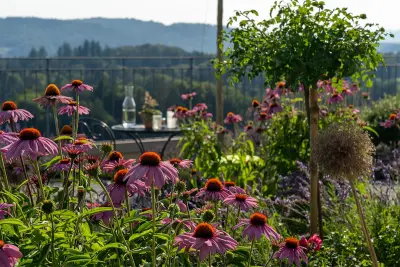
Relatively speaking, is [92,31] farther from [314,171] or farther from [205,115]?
[314,171]

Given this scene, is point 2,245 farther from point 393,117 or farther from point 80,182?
point 393,117

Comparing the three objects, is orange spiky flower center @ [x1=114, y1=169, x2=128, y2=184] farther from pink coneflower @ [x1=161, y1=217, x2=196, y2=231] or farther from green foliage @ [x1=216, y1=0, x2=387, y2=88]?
green foliage @ [x1=216, y1=0, x2=387, y2=88]

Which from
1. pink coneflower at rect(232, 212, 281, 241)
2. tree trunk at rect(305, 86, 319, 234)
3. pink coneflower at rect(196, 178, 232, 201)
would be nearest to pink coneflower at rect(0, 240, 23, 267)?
pink coneflower at rect(232, 212, 281, 241)

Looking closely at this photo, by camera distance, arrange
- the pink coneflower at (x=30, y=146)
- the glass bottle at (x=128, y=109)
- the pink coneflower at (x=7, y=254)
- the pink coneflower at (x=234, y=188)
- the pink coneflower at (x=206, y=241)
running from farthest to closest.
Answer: the glass bottle at (x=128, y=109) < the pink coneflower at (x=234, y=188) < the pink coneflower at (x=30, y=146) < the pink coneflower at (x=206, y=241) < the pink coneflower at (x=7, y=254)

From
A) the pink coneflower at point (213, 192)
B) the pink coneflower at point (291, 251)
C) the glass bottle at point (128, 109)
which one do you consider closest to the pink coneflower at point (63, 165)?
the pink coneflower at point (213, 192)

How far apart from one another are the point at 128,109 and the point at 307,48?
159 inches

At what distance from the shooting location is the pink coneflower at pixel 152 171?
205 cm

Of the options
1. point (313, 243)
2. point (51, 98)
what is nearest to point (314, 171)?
point (313, 243)

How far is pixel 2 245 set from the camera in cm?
188

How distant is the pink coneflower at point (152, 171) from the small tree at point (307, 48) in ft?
5.51

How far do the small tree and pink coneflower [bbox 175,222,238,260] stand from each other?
168 cm

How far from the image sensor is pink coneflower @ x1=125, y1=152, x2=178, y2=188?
2.05 m

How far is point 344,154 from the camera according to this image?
294 cm

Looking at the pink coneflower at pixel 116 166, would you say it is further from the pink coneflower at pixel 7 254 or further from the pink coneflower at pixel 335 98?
the pink coneflower at pixel 335 98
